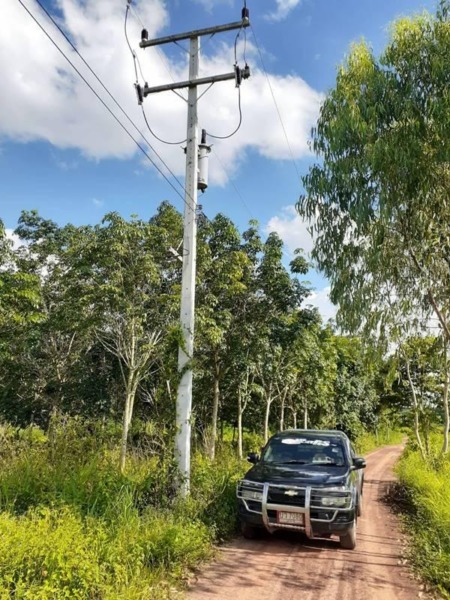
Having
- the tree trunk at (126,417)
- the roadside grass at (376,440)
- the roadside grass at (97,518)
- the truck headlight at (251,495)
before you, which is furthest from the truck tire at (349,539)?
the roadside grass at (376,440)

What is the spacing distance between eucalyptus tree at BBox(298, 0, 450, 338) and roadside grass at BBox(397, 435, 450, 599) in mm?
3028

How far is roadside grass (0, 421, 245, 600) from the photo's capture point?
13.0 ft

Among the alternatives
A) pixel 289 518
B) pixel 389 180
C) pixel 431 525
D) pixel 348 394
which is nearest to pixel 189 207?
pixel 389 180

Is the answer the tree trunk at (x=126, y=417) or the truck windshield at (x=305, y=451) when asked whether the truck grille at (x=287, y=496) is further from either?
the tree trunk at (x=126, y=417)

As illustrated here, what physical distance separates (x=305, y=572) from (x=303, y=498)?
3.26 ft

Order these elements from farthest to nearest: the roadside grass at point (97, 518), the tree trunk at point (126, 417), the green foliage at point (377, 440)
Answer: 1. the green foliage at point (377, 440)
2. the tree trunk at point (126, 417)
3. the roadside grass at point (97, 518)

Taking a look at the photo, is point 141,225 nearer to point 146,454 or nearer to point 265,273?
point 265,273

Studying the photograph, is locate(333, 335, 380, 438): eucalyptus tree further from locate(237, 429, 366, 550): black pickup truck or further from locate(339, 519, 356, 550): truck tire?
locate(339, 519, 356, 550): truck tire

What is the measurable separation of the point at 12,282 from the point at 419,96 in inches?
536

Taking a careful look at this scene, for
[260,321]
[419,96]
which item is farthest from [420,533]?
[260,321]

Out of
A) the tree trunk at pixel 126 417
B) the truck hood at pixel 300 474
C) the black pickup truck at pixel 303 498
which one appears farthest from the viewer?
the tree trunk at pixel 126 417

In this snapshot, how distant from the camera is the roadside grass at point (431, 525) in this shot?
548 cm

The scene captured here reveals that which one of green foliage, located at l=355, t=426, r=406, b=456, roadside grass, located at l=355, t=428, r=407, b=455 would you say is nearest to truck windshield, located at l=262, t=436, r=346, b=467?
green foliage, located at l=355, t=426, r=406, b=456

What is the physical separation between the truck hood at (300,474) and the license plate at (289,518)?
403mm
